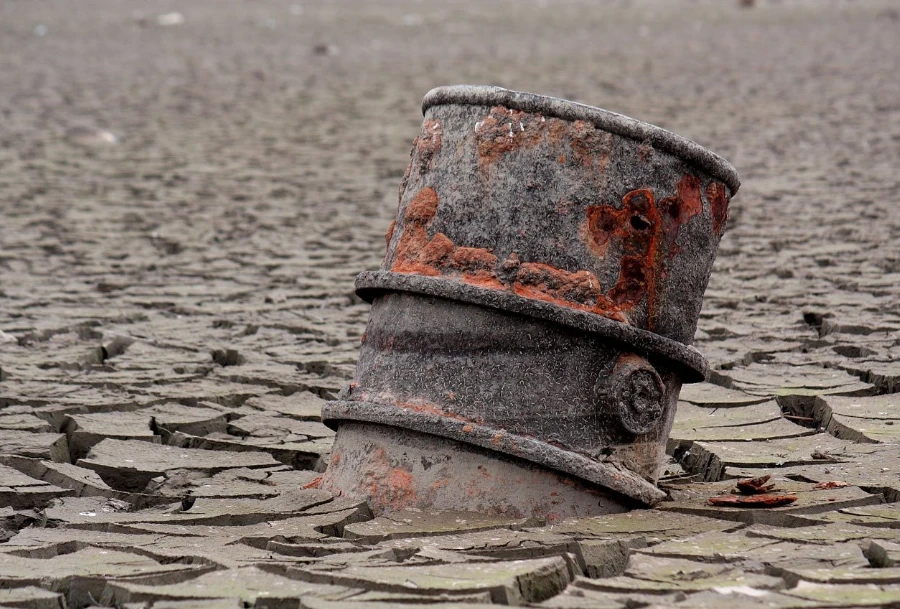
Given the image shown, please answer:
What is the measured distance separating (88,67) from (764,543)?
13.4 m

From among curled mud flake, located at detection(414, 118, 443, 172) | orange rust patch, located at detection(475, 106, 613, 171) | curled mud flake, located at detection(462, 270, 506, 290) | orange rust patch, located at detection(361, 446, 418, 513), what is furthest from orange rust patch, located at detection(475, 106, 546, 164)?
orange rust patch, located at detection(361, 446, 418, 513)

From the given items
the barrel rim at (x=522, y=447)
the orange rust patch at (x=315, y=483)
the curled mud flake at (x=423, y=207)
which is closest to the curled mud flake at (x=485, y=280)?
the curled mud flake at (x=423, y=207)

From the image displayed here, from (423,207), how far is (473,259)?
0.20 m

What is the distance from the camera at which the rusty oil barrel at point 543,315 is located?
9.87ft

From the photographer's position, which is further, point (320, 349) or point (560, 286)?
point (320, 349)

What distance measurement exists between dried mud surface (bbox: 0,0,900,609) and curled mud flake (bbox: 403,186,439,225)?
2.25ft

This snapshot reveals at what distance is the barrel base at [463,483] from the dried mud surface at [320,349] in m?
0.06

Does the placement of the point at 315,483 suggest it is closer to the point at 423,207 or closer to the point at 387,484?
the point at 387,484

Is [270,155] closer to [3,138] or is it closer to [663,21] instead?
[3,138]

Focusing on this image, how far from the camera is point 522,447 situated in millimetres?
2967

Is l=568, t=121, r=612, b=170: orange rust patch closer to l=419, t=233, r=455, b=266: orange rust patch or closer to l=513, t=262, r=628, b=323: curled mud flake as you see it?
l=513, t=262, r=628, b=323: curled mud flake

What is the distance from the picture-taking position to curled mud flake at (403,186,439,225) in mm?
3148

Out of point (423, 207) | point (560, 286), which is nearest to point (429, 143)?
point (423, 207)

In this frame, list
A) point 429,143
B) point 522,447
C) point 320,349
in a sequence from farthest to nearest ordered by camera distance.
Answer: point 320,349
point 429,143
point 522,447
